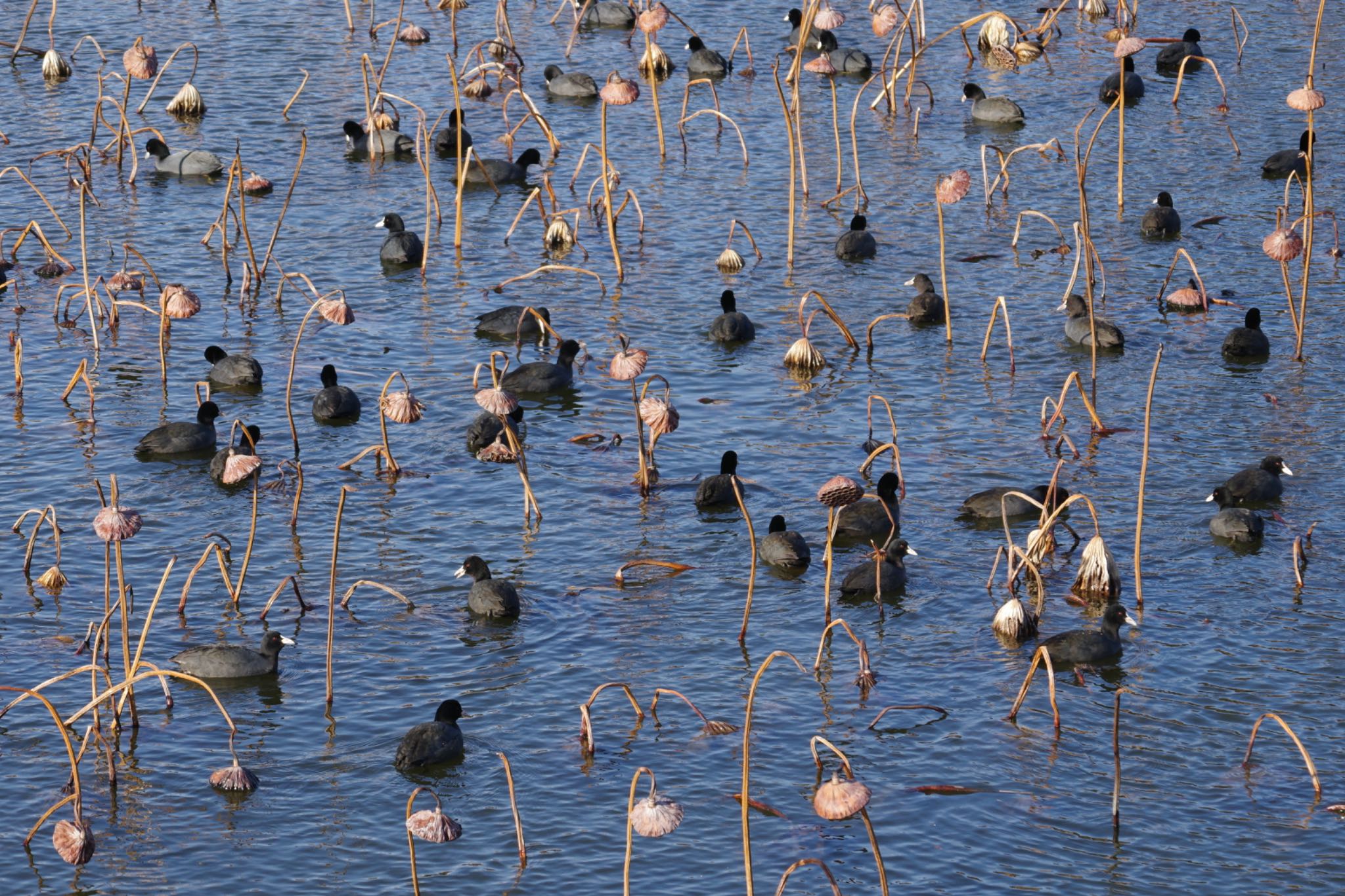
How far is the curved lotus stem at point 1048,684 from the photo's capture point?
682 inches

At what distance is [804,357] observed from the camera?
2667 centimetres

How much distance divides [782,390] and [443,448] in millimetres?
4924

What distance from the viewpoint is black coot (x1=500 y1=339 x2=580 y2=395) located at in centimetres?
2609

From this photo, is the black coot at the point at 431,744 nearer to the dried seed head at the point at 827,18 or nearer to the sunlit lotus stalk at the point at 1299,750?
the sunlit lotus stalk at the point at 1299,750

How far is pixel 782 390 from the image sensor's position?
26.4 m

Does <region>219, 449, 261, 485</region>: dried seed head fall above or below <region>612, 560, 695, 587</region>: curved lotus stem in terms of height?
above

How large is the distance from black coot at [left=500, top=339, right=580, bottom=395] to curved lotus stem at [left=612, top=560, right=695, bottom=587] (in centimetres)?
494

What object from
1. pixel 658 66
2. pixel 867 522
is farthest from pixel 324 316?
pixel 658 66

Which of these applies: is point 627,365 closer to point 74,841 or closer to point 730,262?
point 730,262

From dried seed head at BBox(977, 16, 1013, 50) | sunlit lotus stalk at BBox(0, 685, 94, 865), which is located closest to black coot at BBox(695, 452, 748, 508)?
sunlit lotus stalk at BBox(0, 685, 94, 865)

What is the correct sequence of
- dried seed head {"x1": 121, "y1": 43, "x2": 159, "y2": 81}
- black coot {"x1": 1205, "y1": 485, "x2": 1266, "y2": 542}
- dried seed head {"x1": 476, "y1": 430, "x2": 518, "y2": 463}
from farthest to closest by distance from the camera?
dried seed head {"x1": 121, "y1": 43, "x2": 159, "y2": 81}
dried seed head {"x1": 476, "y1": 430, "x2": 518, "y2": 463}
black coot {"x1": 1205, "y1": 485, "x2": 1266, "y2": 542}

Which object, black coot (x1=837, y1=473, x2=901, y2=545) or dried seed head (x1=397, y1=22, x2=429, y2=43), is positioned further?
dried seed head (x1=397, y1=22, x2=429, y2=43)

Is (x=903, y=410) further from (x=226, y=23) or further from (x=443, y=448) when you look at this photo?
(x=226, y=23)

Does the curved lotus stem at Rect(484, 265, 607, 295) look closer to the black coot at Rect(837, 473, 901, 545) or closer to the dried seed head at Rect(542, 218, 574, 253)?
the dried seed head at Rect(542, 218, 574, 253)
